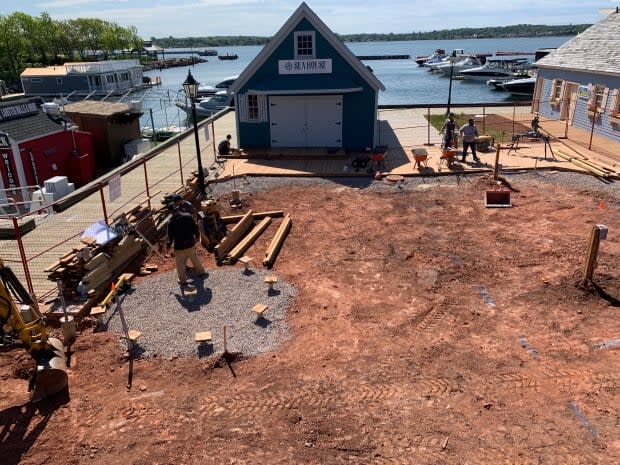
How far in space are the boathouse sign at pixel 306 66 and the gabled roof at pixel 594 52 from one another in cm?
1295

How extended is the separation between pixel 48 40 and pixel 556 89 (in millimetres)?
110752

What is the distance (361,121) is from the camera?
22.2 m

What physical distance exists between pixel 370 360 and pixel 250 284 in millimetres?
3828

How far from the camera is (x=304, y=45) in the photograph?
69.6 feet

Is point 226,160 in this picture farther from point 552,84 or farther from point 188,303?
point 552,84

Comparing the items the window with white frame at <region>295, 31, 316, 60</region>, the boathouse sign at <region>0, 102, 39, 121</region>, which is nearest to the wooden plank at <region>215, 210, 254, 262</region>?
the window with white frame at <region>295, 31, 316, 60</region>

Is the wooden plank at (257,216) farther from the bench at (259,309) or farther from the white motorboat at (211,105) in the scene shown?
the white motorboat at (211,105)

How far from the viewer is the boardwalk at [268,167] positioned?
14.7 m

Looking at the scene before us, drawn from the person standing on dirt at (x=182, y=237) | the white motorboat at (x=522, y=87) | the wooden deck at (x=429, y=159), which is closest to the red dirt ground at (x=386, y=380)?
the person standing on dirt at (x=182, y=237)

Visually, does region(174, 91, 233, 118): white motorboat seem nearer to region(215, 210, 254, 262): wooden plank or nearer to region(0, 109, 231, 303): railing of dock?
region(0, 109, 231, 303): railing of dock

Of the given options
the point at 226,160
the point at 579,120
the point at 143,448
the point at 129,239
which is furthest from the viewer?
the point at 579,120

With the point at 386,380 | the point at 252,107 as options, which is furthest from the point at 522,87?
the point at 386,380

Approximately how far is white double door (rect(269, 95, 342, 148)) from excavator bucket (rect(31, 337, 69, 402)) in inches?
661

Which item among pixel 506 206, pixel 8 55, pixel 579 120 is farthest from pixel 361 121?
pixel 8 55
